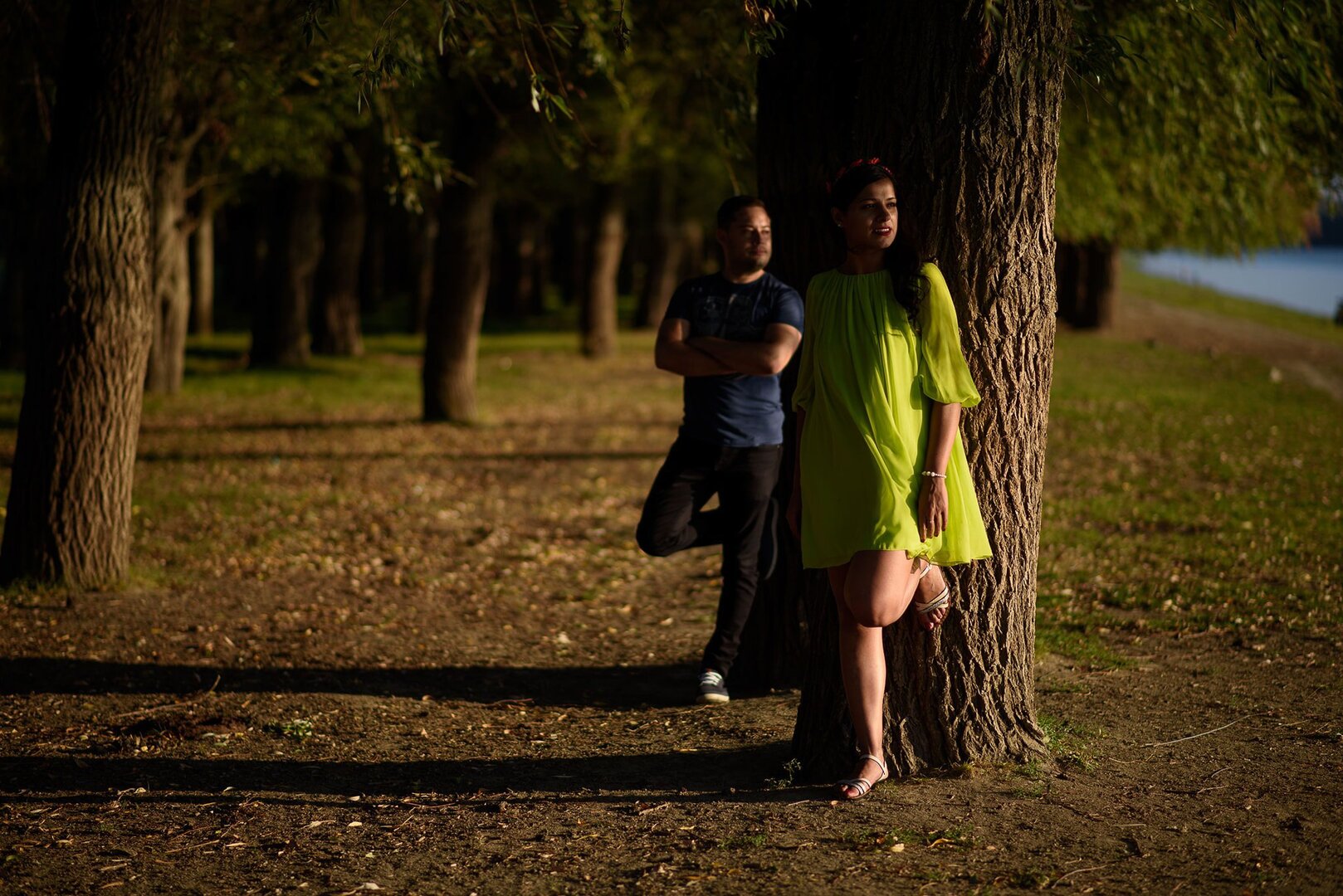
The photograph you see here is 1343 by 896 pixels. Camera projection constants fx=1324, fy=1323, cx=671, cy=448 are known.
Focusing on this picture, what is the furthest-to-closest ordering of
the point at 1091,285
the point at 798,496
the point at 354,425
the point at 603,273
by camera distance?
1. the point at 1091,285
2. the point at 603,273
3. the point at 354,425
4. the point at 798,496

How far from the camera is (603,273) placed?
26156 mm

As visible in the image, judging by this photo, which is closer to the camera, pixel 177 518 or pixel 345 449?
pixel 177 518

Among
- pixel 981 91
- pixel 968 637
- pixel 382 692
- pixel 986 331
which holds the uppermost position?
pixel 981 91

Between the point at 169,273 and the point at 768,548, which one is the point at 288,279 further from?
the point at 768,548

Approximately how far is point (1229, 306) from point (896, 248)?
1970 inches

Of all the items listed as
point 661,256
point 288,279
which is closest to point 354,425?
point 288,279

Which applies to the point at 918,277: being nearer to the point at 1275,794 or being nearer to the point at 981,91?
the point at 981,91

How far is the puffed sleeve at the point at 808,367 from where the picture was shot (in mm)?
4811

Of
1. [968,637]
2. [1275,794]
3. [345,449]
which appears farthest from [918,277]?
[345,449]

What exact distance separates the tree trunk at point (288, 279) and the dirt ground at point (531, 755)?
14.1 meters

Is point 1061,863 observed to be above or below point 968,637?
below

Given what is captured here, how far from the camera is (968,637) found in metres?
4.94

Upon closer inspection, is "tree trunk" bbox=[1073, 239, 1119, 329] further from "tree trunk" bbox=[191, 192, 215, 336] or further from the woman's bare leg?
the woman's bare leg

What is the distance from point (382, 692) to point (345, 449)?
9.07 m
